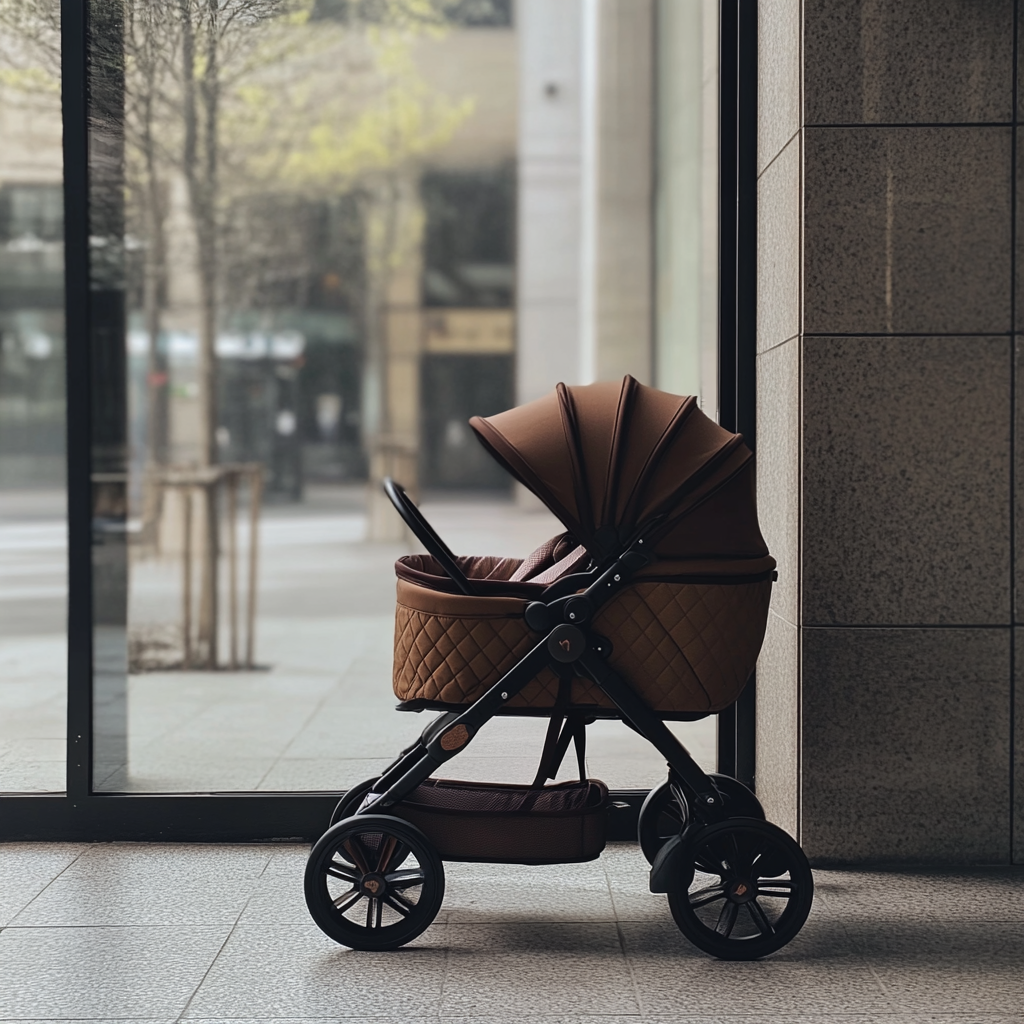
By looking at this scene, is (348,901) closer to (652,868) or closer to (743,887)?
(652,868)

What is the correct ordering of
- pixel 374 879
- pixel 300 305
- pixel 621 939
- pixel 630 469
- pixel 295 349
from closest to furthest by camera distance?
1. pixel 630 469
2. pixel 374 879
3. pixel 621 939
4. pixel 300 305
5. pixel 295 349

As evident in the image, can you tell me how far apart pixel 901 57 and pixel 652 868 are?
2.22 meters

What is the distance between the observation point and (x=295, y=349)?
45.8ft

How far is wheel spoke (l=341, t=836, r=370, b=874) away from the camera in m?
2.93

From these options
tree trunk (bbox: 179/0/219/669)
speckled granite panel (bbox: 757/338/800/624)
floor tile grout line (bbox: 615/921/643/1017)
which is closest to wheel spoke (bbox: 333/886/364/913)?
floor tile grout line (bbox: 615/921/643/1017)

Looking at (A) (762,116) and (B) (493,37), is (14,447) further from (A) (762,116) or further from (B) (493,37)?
(A) (762,116)

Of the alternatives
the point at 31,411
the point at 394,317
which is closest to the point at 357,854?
the point at 394,317

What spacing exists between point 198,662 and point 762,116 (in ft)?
13.5

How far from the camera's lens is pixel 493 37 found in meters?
11.8

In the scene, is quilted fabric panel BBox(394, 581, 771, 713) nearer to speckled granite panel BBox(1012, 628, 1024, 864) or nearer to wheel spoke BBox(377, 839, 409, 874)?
wheel spoke BBox(377, 839, 409, 874)

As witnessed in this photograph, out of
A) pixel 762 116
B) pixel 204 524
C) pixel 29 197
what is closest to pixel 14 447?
pixel 29 197

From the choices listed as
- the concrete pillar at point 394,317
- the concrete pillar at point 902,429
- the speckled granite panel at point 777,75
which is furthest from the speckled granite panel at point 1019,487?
the concrete pillar at point 394,317

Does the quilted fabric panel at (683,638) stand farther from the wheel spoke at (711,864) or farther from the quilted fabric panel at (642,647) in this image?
the wheel spoke at (711,864)

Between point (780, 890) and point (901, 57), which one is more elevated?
point (901, 57)
